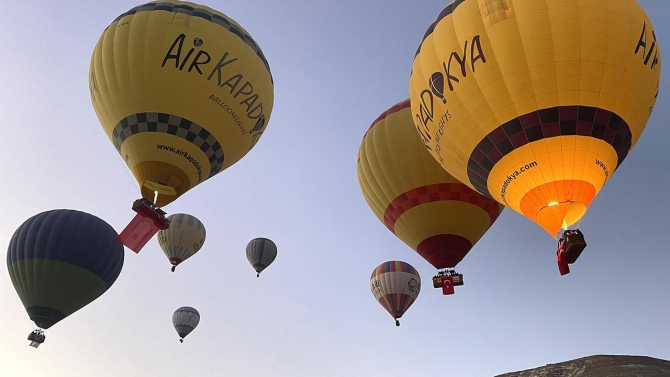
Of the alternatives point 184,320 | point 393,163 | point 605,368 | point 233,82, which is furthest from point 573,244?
point 605,368

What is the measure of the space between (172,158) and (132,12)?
5.18 m

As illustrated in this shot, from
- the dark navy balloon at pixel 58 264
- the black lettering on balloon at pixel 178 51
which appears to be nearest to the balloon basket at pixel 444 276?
the black lettering on balloon at pixel 178 51

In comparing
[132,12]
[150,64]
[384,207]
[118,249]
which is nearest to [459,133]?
[384,207]

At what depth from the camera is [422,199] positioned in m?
14.1

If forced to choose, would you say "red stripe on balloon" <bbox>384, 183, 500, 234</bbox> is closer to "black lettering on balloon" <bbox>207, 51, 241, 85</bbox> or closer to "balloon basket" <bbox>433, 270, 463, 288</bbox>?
"balloon basket" <bbox>433, 270, 463, 288</bbox>

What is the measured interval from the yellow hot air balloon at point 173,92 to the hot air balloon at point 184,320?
68.0 ft

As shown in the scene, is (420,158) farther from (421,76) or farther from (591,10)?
(591,10)

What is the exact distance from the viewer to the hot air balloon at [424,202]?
13.9 meters

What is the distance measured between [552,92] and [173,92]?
9241mm

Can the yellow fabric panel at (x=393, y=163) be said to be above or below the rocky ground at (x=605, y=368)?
above

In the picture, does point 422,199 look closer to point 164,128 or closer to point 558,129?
point 558,129

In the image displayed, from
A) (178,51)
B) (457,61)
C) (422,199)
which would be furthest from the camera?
(422,199)

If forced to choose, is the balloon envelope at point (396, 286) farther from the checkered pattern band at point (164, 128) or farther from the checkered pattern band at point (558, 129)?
the checkered pattern band at point (558, 129)

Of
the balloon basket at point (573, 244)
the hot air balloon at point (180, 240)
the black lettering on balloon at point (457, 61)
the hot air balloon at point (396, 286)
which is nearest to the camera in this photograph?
the balloon basket at point (573, 244)
